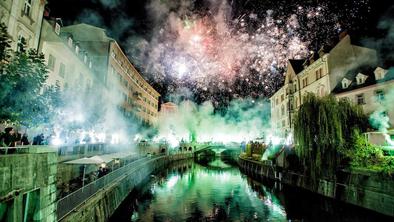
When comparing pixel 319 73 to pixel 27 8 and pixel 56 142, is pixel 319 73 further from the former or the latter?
→ pixel 27 8

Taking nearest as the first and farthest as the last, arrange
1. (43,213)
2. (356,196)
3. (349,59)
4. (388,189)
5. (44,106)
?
1. (43,213)
2. (44,106)
3. (388,189)
4. (356,196)
5. (349,59)

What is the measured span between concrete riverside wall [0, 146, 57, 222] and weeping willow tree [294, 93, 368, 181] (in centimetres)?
2399

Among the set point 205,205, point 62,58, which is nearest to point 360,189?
point 205,205

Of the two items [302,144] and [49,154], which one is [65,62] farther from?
[302,144]

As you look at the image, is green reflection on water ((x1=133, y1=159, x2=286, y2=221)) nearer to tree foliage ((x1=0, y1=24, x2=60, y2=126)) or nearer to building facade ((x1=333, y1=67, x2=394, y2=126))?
tree foliage ((x1=0, y1=24, x2=60, y2=126))

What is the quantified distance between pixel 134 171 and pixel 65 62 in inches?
645

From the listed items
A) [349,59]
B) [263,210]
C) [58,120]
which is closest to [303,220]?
[263,210]

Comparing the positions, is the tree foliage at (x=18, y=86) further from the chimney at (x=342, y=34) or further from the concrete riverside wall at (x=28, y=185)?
the chimney at (x=342, y=34)

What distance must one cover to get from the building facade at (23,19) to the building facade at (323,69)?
31625 mm

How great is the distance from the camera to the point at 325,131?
2586 centimetres

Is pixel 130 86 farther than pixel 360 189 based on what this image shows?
Yes

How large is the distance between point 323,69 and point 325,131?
1870 centimetres

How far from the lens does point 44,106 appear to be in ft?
51.0

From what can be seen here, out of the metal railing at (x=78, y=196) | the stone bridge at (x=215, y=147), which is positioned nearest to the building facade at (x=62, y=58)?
the metal railing at (x=78, y=196)
